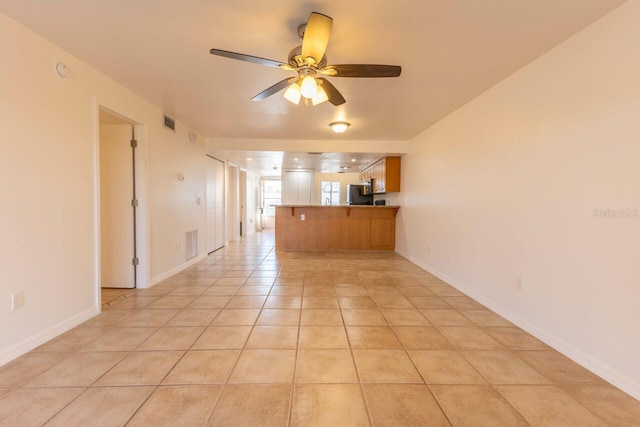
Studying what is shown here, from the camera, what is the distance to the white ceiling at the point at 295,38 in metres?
1.77

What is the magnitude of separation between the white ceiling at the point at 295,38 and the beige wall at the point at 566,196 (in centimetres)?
25

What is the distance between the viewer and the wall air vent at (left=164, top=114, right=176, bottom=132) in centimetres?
392

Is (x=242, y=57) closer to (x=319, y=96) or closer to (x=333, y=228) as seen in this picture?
(x=319, y=96)

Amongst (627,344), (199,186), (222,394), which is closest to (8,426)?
(222,394)

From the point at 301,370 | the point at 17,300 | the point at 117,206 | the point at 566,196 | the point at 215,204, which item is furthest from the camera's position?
the point at 215,204

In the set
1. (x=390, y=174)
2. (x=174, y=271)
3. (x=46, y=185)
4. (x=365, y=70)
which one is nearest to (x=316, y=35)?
(x=365, y=70)

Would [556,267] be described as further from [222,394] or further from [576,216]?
[222,394]

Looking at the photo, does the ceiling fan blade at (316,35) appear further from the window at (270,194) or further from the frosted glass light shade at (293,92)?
the window at (270,194)

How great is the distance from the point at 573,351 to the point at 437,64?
2.51 meters

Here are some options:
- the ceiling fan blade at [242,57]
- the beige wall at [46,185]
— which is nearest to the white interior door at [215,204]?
the beige wall at [46,185]

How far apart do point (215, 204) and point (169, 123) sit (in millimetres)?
2559

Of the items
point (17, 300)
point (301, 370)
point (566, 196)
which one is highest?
point (566, 196)

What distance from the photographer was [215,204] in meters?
6.31

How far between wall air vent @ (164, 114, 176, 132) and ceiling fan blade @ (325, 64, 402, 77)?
9.63ft
